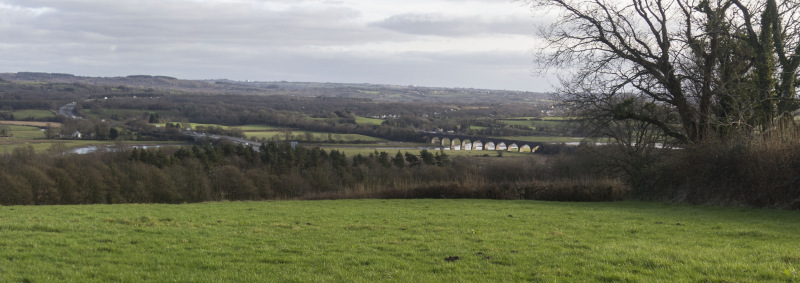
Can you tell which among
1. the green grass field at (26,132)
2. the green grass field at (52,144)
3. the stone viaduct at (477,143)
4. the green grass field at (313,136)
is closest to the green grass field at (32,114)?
the green grass field at (26,132)

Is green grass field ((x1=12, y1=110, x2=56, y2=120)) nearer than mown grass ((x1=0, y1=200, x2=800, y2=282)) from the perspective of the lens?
No

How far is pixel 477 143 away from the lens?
8494 centimetres

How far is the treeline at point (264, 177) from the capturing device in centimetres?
2908

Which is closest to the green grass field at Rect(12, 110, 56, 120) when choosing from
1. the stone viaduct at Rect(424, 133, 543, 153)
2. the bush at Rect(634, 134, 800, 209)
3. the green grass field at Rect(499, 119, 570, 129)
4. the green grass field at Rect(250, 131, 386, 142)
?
the green grass field at Rect(250, 131, 386, 142)

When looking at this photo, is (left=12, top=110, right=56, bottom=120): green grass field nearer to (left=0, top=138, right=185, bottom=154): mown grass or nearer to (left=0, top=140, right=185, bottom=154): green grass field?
(left=0, top=138, right=185, bottom=154): mown grass

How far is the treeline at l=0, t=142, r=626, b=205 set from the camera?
29.1 metres

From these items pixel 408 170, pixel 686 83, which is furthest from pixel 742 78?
pixel 408 170

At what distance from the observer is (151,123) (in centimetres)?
9888

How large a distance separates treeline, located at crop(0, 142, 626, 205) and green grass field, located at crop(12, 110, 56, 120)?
56966 millimetres

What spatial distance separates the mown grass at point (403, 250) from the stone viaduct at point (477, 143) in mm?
57700

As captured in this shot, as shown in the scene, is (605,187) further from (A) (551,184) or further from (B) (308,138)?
(B) (308,138)

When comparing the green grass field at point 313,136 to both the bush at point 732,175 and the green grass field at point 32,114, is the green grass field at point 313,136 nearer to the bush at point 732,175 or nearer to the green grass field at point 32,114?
the green grass field at point 32,114

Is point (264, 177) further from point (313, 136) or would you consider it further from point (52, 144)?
point (313, 136)

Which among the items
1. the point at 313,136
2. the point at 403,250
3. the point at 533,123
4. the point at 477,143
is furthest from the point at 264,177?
the point at 533,123
